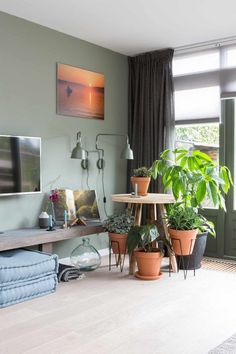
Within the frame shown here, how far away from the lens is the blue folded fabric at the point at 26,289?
3.09 meters

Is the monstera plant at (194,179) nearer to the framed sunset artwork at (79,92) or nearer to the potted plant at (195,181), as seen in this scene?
the potted plant at (195,181)

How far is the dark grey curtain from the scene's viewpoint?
4.87 meters

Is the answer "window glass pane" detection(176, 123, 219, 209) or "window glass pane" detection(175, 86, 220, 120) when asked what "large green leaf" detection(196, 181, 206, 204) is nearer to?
"window glass pane" detection(176, 123, 219, 209)

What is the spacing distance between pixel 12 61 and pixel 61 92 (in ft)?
2.09

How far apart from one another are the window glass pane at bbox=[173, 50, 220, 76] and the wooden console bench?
6.98 feet

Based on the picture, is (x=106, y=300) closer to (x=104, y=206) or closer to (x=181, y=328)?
(x=181, y=328)

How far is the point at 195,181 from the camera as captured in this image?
13.0ft

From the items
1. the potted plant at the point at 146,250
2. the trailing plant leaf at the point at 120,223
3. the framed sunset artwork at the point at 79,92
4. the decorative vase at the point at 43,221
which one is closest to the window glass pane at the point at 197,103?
the framed sunset artwork at the point at 79,92

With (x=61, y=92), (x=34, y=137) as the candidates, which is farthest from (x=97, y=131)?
(x=34, y=137)

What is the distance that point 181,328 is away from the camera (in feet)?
8.82

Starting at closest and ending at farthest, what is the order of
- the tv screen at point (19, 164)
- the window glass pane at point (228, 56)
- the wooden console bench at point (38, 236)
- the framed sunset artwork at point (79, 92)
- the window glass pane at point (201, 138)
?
the wooden console bench at point (38, 236) < the tv screen at point (19, 164) < the framed sunset artwork at point (79, 92) < the window glass pane at point (228, 56) < the window glass pane at point (201, 138)

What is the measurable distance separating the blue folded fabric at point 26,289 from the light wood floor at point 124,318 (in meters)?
0.06

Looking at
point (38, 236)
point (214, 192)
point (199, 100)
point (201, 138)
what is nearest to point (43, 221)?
point (38, 236)

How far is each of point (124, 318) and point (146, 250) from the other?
3.53 feet
